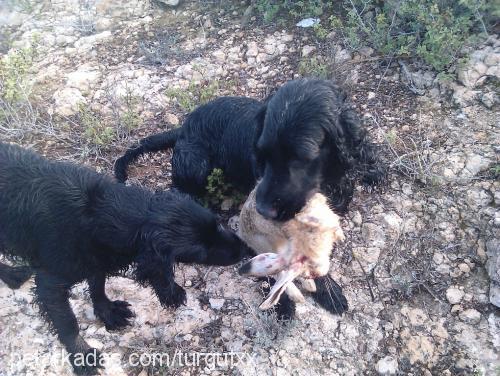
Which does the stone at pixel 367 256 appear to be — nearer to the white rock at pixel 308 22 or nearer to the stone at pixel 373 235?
the stone at pixel 373 235

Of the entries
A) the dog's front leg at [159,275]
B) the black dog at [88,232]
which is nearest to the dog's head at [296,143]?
the black dog at [88,232]

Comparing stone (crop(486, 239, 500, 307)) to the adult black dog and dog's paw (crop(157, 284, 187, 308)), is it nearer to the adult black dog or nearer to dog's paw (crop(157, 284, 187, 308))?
the adult black dog

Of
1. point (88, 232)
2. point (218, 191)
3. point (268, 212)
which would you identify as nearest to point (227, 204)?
point (218, 191)

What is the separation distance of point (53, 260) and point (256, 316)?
4.84 ft

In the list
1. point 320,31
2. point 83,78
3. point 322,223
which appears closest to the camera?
point 322,223

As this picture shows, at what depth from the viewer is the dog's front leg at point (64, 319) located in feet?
10.5

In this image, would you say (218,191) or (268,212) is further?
(218,191)

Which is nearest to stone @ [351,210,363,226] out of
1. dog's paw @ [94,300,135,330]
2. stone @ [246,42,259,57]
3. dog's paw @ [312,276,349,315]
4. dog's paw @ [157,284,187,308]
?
dog's paw @ [312,276,349,315]

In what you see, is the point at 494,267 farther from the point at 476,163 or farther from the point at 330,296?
the point at 330,296

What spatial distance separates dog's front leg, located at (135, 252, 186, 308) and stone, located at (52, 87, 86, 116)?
2928mm

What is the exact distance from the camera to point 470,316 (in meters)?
3.43

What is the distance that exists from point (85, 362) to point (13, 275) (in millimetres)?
993

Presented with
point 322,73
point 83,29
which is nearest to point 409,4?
point 322,73

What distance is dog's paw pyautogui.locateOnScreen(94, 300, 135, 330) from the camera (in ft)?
11.6
